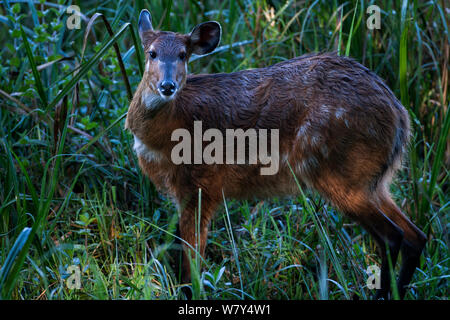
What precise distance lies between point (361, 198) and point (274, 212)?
1.04 metres

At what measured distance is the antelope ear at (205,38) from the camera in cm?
434

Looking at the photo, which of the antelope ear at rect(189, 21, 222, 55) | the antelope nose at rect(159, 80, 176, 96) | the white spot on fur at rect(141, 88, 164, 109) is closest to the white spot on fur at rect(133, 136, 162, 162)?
the white spot on fur at rect(141, 88, 164, 109)

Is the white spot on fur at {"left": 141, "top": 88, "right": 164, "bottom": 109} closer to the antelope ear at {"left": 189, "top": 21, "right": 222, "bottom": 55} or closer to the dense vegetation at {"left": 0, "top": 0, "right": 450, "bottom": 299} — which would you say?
the dense vegetation at {"left": 0, "top": 0, "right": 450, "bottom": 299}

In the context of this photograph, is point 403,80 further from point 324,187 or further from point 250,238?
point 250,238

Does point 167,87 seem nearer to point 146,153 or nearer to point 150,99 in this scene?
point 150,99

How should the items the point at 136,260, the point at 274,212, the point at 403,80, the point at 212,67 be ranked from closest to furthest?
the point at 136,260
the point at 403,80
the point at 274,212
the point at 212,67

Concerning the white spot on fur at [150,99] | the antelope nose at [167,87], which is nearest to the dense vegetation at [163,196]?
the white spot on fur at [150,99]

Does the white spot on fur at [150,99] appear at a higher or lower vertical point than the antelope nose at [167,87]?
lower

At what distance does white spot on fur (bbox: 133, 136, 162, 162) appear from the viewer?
433 cm

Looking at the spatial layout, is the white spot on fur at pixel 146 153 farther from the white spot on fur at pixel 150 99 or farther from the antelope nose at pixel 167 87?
the antelope nose at pixel 167 87

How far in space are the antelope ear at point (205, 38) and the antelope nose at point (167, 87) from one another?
0.54 meters

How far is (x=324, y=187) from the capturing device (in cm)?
421
